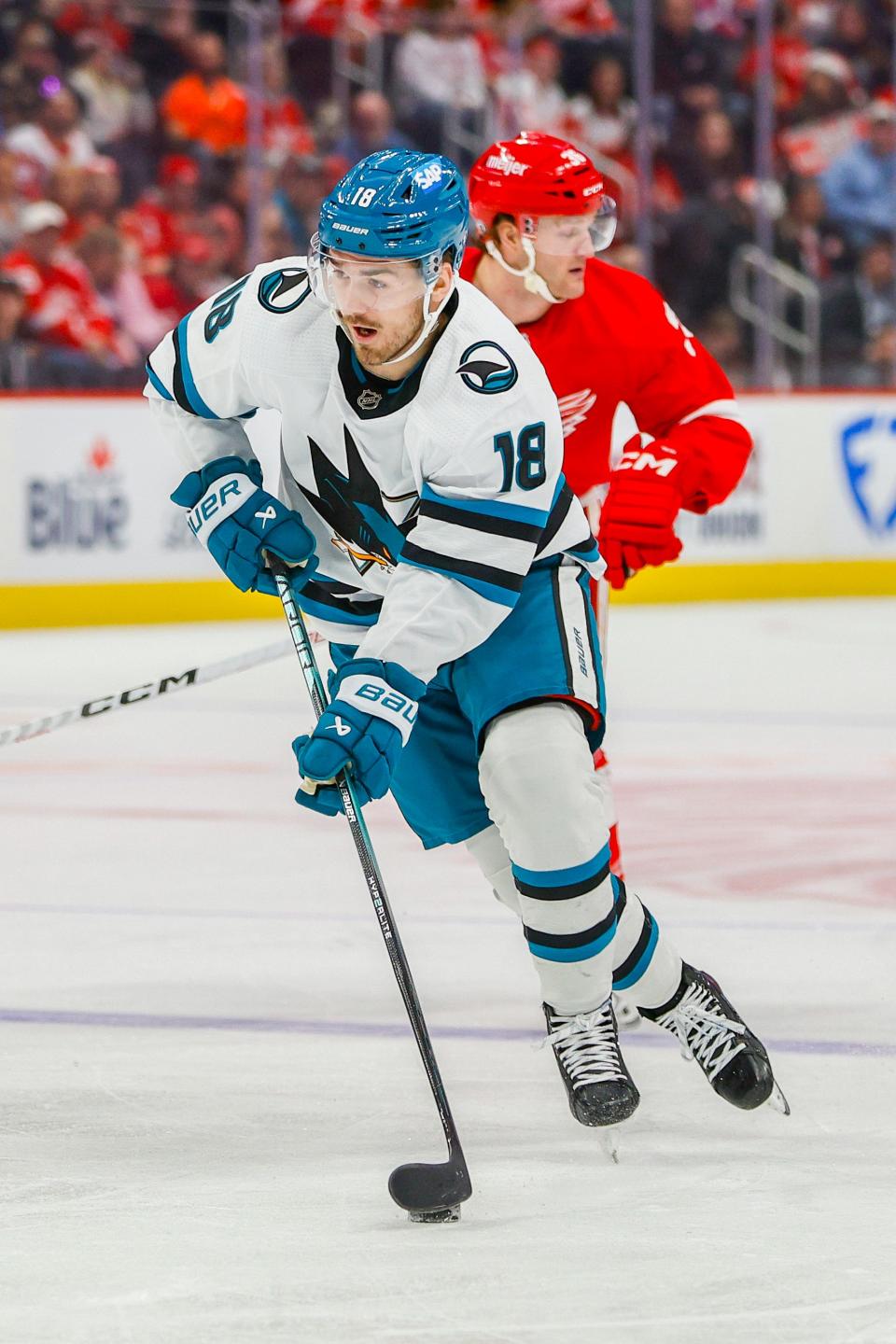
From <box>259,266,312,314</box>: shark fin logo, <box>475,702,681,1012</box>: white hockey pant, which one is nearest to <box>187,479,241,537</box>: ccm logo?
<box>259,266,312,314</box>: shark fin logo

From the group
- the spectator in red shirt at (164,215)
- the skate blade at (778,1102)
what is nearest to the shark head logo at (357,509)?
the skate blade at (778,1102)

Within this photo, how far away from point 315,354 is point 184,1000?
1077 millimetres

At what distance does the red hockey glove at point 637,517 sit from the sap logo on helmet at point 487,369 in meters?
0.70

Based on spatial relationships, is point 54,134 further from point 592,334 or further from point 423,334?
point 423,334

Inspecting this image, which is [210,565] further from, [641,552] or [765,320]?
[641,552]

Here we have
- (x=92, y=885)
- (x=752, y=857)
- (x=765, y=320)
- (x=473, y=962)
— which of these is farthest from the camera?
(x=765, y=320)

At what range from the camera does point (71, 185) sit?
311 inches

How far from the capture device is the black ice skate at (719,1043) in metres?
2.46

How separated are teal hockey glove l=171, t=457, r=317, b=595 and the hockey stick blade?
28.1 inches

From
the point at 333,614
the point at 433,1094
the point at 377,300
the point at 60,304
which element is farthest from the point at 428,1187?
the point at 60,304

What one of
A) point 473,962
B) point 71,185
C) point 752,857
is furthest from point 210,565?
point 473,962

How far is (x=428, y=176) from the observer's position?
7.36 ft

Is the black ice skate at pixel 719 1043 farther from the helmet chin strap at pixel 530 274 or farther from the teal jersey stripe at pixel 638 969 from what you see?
the helmet chin strap at pixel 530 274

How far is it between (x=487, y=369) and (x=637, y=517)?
0.75 metres
